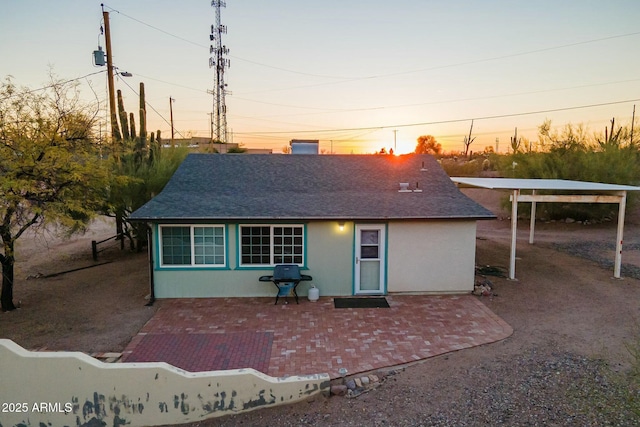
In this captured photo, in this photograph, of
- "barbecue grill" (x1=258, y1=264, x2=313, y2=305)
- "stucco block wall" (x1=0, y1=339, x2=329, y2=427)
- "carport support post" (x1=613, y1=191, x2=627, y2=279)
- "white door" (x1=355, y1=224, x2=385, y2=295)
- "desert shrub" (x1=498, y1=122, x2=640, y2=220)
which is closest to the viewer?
"stucco block wall" (x1=0, y1=339, x2=329, y2=427)

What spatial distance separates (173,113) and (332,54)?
979 inches

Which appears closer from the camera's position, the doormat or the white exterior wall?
the doormat

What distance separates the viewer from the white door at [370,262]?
421 inches

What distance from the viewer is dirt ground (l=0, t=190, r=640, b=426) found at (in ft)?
18.3

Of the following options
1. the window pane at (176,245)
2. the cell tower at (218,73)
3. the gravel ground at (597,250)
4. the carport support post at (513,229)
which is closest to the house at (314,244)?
the window pane at (176,245)

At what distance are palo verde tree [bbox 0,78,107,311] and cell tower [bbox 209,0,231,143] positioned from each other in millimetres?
19999

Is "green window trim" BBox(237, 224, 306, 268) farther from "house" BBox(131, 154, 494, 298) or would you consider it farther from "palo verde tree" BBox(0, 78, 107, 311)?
"palo verde tree" BBox(0, 78, 107, 311)

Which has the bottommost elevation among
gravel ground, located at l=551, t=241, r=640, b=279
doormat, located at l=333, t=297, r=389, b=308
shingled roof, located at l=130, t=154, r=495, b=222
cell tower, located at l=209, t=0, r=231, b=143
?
doormat, located at l=333, t=297, r=389, b=308

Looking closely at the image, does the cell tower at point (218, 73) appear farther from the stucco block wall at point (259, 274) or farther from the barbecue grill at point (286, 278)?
the barbecue grill at point (286, 278)

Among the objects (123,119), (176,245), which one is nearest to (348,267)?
(176,245)

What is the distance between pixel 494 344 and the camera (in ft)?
25.4

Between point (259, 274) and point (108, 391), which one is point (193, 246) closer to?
point (259, 274)

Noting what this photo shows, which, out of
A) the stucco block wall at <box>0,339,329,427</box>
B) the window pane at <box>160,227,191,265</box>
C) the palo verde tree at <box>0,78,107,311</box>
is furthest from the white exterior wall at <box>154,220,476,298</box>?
the stucco block wall at <box>0,339,329,427</box>

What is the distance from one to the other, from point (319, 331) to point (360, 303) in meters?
2.11
